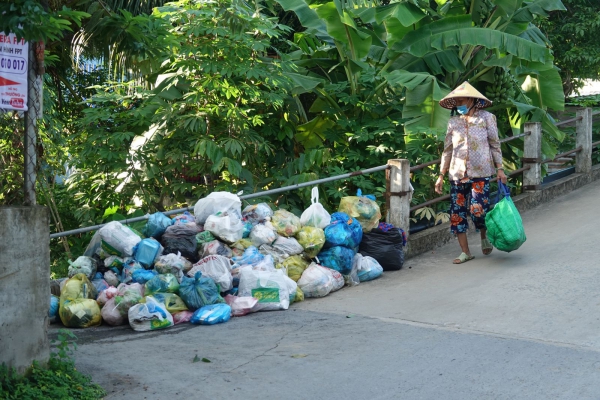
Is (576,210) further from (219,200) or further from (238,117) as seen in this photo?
(219,200)

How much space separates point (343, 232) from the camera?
7.88 meters

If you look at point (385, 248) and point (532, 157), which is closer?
point (385, 248)

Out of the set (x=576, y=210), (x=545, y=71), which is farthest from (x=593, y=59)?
(x=576, y=210)

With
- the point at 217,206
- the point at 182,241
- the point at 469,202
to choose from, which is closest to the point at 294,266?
the point at 217,206

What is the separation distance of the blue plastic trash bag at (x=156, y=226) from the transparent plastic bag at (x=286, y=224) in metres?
1.07

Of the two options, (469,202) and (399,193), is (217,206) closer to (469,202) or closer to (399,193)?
(399,193)

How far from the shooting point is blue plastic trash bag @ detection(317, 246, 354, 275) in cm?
777

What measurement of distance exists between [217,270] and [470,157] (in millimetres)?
2970

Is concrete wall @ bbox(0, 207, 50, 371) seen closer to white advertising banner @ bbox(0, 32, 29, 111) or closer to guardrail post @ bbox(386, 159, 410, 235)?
white advertising banner @ bbox(0, 32, 29, 111)

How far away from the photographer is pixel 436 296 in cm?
714

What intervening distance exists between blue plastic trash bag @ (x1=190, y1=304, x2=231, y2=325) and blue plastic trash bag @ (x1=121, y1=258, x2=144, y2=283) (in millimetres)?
817

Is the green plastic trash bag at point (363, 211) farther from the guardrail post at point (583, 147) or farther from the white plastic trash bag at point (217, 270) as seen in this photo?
the guardrail post at point (583, 147)

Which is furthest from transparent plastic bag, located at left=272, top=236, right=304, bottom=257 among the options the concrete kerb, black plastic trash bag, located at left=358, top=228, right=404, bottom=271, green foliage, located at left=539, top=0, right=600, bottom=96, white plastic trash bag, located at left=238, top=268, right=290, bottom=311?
green foliage, located at left=539, top=0, right=600, bottom=96

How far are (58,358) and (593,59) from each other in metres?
13.7
